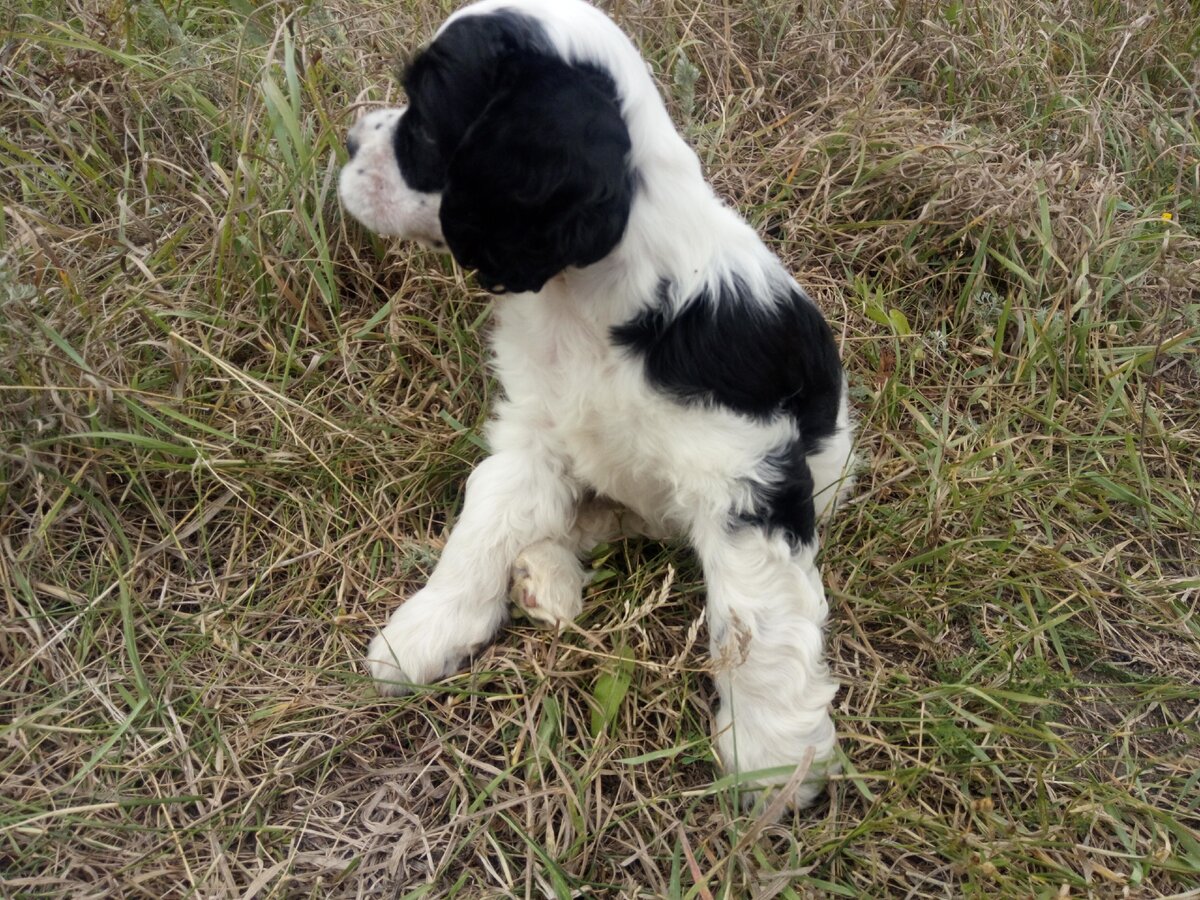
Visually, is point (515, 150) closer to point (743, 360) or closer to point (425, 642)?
point (743, 360)

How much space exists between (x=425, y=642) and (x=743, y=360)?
1.03m

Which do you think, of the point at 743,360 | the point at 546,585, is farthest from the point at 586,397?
the point at 546,585

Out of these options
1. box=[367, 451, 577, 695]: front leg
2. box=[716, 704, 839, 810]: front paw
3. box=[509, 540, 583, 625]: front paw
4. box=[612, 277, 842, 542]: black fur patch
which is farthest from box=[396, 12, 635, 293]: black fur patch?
box=[716, 704, 839, 810]: front paw

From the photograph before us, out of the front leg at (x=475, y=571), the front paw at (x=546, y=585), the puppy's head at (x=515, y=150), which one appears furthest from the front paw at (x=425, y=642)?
the puppy's head at (x=515, y=150)

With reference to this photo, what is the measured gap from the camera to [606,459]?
222 centimetres

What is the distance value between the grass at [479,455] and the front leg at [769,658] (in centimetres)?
11

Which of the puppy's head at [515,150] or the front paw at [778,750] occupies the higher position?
the puppy's head at [515,150]

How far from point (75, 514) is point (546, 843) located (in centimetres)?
153

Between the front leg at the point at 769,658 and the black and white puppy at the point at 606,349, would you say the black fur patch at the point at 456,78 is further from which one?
the front leg at the point at 769,658

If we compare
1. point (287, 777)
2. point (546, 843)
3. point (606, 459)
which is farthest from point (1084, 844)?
point (287, 777)

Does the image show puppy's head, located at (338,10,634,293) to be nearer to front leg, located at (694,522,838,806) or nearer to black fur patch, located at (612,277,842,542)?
Answer: black fur patch, located at (612,277,842,542)

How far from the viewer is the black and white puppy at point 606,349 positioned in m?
1.78

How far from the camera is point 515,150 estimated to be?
1722 mm

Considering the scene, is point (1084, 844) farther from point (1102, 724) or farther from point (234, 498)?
point (234, 498)
